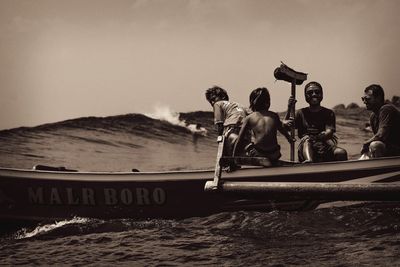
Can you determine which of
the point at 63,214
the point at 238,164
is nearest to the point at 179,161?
the point at 63,214

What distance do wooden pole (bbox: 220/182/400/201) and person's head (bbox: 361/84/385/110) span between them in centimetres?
190

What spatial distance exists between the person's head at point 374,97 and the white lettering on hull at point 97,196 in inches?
118

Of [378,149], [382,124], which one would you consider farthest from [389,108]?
[378,149]

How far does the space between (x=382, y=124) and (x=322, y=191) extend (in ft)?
6.04

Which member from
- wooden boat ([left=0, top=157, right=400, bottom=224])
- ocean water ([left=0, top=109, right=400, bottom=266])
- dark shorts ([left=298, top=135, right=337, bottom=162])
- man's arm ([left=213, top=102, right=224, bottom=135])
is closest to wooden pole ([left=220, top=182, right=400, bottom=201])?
ocean water ([left=0, top=109, right=400, bottom=266])

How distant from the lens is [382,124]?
557 cm

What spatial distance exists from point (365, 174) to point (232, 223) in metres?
1.80

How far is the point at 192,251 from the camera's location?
504cm

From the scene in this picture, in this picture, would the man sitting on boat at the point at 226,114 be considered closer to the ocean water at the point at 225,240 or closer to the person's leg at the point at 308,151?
the person's leg at the point at 308,151

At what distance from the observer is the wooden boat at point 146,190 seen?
5523mm

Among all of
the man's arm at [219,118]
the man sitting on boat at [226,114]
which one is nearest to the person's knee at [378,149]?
the man sitting on boat at [226,114]

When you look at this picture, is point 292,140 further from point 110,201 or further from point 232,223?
point 110,201

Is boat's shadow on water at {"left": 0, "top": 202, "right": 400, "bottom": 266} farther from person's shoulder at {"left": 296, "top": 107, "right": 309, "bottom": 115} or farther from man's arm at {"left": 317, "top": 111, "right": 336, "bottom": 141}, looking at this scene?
person's shoulder at {"left": 296, "top": 107, "right": 309, "bottom": 115}

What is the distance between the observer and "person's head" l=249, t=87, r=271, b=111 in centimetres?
549
